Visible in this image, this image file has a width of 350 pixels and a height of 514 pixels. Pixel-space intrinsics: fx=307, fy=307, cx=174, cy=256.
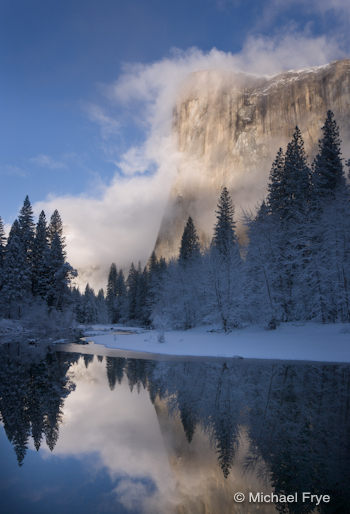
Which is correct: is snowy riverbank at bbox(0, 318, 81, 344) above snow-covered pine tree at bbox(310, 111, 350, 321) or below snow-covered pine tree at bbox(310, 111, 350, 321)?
below

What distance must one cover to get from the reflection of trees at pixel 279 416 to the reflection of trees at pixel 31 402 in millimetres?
2897

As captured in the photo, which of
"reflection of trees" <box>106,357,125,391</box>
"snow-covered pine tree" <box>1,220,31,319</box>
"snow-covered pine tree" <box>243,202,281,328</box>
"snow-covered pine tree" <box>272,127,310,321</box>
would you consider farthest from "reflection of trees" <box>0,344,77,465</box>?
"snow-covered pine tree" <box>1,220,31,319</box>

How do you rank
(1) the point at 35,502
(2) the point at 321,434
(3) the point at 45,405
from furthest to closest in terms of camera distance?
(3) the point at 45,405, (2) the point at 321,434, (1) the point at 35,502

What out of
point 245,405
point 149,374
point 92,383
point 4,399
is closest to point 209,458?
point 245,405

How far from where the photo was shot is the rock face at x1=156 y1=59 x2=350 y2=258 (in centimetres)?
12131

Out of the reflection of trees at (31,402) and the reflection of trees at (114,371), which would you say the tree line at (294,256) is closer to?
the reflection of trees at (114,371)

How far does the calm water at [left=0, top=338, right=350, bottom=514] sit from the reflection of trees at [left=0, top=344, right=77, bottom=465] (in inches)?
1.3

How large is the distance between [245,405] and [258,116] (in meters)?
151

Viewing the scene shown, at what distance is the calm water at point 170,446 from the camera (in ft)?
13.5

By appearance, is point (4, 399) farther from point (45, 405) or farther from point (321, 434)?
point (321, 434)

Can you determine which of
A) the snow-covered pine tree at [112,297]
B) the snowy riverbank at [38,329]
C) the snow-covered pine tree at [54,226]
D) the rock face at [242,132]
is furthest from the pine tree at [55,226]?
the rock face at [242,132]

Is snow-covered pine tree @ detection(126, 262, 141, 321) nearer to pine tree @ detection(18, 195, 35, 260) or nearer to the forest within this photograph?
the forest

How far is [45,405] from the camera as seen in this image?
8.39 metres
